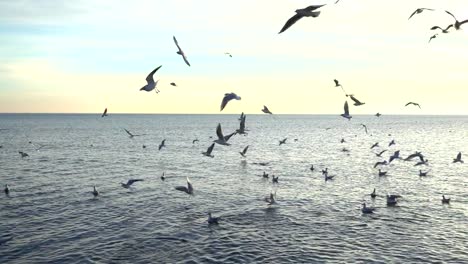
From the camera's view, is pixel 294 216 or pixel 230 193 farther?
pixel 230 193

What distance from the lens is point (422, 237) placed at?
30.9m

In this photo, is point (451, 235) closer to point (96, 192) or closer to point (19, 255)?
point (19, 255)

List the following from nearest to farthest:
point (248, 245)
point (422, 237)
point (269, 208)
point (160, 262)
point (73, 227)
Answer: point (160, 262), point (248, 245), point (422, 237), point (73, 227), point (269, 208)

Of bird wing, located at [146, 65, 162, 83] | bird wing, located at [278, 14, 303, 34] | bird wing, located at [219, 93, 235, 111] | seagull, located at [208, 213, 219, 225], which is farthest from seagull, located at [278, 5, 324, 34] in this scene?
seagull, located at [208, 213, 219, 225]

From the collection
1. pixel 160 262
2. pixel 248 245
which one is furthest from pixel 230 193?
pixel 160 262

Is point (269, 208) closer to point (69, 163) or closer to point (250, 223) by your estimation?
point (250, 223)

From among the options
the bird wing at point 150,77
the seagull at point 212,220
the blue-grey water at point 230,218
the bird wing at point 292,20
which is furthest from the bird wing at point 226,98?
the seagull at point 212,220

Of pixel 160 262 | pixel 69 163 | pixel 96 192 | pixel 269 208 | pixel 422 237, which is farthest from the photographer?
pixel 69 163

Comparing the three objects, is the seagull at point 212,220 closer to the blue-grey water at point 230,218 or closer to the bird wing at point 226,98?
the blue-grey water at point 230,218

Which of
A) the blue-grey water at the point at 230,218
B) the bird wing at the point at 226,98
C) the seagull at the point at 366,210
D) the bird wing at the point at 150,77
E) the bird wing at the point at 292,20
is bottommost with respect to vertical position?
the blue-grey water at the point at 230,218

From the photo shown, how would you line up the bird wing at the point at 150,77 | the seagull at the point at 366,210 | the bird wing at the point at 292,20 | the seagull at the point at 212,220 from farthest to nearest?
the seagull at the point at 366,210 < the seagull at the point at 212,220 < the bird wing at the point at 150,77 < the bird wing at the point at 292,20

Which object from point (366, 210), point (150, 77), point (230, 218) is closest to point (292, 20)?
point (150, 77)

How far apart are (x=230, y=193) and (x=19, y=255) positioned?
24403 millimetres

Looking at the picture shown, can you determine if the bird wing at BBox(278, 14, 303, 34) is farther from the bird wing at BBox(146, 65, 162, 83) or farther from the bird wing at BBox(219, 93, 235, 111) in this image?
the bird wing at BBox(146, 65, 162, 83)
